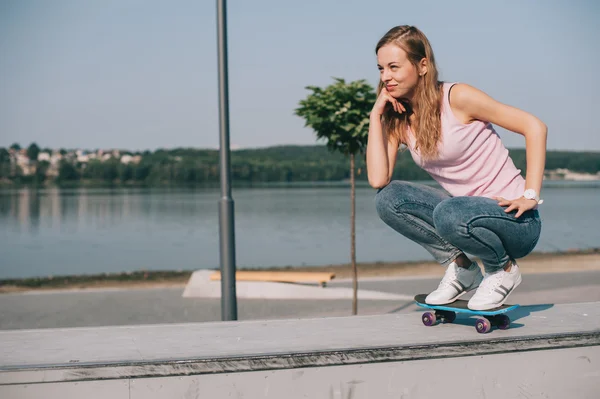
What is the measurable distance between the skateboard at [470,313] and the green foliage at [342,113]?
18.9 feet

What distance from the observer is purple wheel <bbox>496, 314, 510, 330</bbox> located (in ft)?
12.2

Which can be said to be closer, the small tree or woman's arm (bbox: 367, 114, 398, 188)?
woman's arm (bbox: 367, 114, 398, 188)

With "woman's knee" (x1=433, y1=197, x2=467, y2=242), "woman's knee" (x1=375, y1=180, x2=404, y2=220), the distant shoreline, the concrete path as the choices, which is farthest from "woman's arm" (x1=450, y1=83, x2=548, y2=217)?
the distant shoreline

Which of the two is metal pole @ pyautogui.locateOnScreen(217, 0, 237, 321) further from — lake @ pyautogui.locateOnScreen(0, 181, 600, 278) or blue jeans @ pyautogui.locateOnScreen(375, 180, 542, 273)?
lake @ pyautogui.locateOnScreen(0, 181, 600, 278)

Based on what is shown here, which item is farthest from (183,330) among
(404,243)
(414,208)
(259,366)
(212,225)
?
(212,225)

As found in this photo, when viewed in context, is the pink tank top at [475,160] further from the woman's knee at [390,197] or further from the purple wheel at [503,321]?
the purple wheel at [503,321]

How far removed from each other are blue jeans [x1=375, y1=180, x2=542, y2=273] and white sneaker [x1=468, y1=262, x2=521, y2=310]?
5 centimetres

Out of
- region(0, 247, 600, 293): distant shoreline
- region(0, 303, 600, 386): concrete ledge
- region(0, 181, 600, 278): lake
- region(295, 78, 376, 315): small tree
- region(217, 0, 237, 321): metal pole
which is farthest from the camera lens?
region(0, 181, 600, 278): lake

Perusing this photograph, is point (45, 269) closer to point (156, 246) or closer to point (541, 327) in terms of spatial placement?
point (156, 246)

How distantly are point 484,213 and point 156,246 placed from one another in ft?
117

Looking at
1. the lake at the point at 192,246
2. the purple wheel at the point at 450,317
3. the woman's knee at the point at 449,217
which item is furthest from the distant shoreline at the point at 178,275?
the woman's knee at the point at 449,217

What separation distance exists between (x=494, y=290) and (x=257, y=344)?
1.22 meters

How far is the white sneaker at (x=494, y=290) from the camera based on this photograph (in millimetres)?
3676

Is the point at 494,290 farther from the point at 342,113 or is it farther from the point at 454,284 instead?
the point at 342,113
